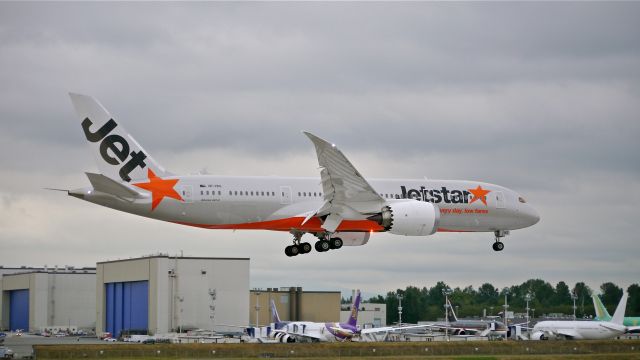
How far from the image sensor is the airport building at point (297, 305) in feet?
375

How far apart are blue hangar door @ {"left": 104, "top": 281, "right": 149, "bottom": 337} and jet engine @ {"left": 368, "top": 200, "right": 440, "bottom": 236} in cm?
5485

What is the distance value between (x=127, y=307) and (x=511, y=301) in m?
80.8

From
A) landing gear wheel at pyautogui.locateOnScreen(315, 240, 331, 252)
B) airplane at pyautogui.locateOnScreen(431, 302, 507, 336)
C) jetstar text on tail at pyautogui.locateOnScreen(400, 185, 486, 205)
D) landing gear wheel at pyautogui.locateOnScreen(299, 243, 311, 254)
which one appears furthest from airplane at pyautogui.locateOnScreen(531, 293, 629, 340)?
landing gear wheel at pyautogui.locateOnScreen(315, 240, 331, 252)

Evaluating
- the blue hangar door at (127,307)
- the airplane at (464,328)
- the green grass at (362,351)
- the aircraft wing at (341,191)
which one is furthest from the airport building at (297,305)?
the aircraft wing at (341,191)

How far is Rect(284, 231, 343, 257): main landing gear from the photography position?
61594 millimetres

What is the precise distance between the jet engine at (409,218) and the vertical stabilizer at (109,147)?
13.3 m

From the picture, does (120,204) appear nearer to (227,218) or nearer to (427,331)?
(227,218)

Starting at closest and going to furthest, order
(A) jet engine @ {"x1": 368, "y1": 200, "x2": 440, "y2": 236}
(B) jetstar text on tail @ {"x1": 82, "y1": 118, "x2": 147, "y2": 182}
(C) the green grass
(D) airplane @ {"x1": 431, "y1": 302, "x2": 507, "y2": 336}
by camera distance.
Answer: (A) jet engine @ {"x1": 368, "y1": 200, "x2": 440, "y2": 236} → (B) jetstar text on tail @ {"x1": 82, "y1": 118, "x2": 147, "y2": 182} → (C) the green grass → (D) airplane @ {"x1": 431, "y1": 302, "x2": 507, "y2": 336}

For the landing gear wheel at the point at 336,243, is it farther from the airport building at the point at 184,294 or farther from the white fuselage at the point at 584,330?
the airport building at the point at 184,294

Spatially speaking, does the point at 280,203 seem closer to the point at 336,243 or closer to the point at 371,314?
the point at 336,243

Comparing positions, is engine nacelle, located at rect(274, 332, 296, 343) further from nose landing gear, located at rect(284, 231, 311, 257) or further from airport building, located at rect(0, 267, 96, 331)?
airport building, located at rect(0, 267, 96, 331)

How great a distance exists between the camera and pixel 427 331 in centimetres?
10494

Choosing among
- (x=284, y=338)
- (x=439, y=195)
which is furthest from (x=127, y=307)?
(x=439, y=195)

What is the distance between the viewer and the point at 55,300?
13350 centimetres
